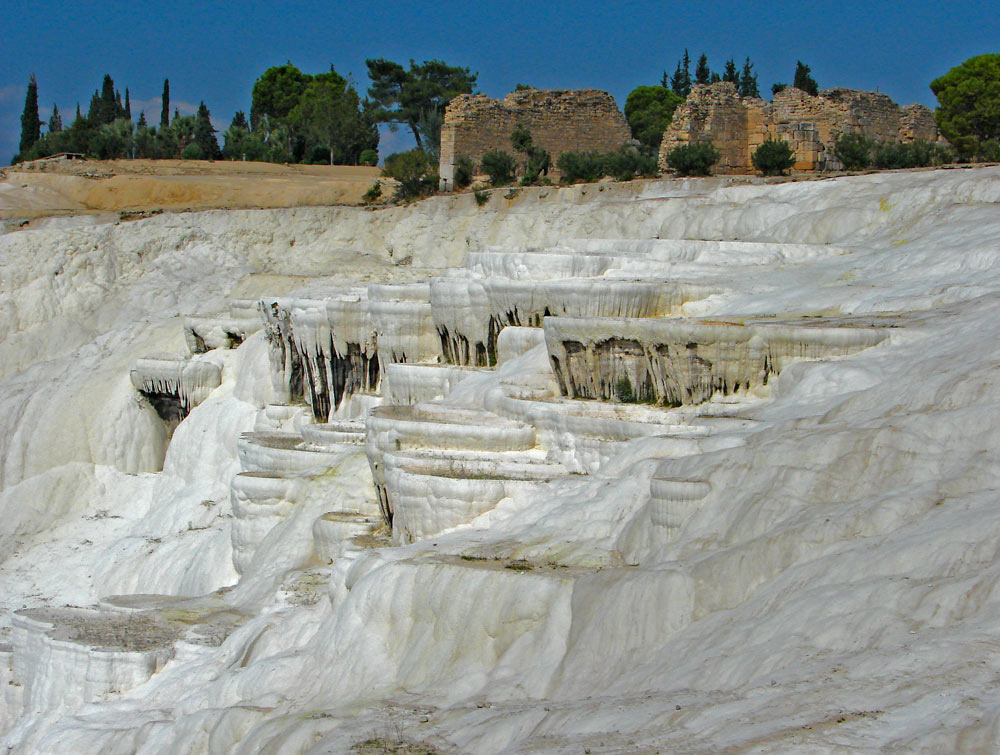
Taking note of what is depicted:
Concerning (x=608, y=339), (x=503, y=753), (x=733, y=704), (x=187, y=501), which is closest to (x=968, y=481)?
(x=733, y=704)

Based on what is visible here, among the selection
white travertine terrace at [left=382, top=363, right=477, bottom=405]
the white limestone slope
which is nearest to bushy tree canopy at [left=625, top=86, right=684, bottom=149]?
the white limestone slope

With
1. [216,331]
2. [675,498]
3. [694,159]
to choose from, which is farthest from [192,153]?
[675,498]

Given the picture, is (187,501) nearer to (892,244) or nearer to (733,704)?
(892,244)

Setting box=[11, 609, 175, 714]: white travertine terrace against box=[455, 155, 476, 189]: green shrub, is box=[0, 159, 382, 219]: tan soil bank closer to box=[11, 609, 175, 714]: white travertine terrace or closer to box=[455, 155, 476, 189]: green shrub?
box=[455, 155, 476, 189]: green shrub

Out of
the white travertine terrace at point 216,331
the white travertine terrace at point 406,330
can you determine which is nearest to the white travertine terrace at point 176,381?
the white travertine terrace at point 216,331

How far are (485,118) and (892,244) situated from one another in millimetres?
15151

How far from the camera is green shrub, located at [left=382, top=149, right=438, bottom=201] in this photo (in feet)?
98.1

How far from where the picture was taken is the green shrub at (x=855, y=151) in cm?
2417

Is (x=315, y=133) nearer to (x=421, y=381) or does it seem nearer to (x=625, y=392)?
(x=421, y=381)

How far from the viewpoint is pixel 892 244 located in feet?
55.1

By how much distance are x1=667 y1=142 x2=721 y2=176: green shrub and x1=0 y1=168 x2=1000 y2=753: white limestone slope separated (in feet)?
14.1

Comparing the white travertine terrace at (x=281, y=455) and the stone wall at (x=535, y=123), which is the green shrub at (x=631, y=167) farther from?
the white travertine terrace at (x=281, y=455)

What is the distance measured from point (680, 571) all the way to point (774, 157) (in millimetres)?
16796

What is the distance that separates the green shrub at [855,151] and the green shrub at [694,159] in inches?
82.7
